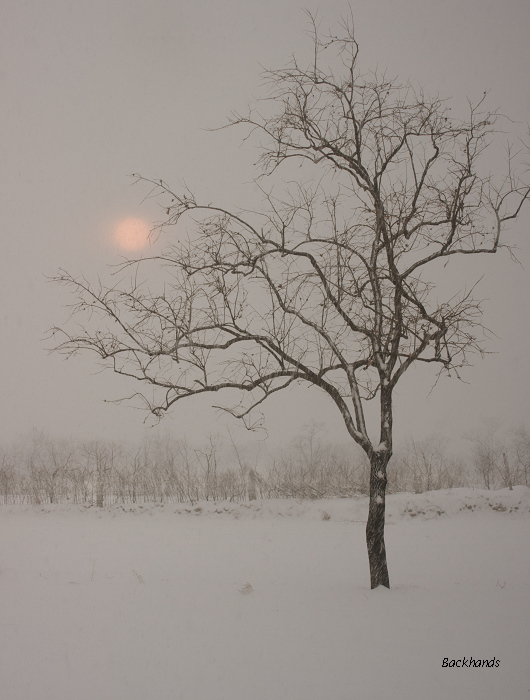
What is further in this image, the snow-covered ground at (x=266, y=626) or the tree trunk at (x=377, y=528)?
the tree trunk at (x=377, y=528)

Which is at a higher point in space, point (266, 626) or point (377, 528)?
point (377, 528)

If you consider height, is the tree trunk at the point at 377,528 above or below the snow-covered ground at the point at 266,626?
above

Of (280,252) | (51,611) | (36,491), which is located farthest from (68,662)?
(36,491)

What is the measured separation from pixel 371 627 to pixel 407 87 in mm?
6584

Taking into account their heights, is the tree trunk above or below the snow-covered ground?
above

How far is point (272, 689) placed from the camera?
326 centimetres

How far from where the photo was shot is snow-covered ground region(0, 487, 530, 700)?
3.30 metres

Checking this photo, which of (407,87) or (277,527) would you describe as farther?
(277,527)

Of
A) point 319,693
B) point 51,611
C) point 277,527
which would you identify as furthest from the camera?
point 277,527

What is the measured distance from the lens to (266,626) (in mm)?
4406

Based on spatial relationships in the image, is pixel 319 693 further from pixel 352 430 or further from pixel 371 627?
pixel 352 430

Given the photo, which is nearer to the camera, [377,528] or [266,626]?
[266,626]

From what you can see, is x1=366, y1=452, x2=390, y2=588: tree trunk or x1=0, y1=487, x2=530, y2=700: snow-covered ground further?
x1=366, y1=452, x2=390, y2=588: tree trunk

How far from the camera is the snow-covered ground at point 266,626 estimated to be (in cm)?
330
